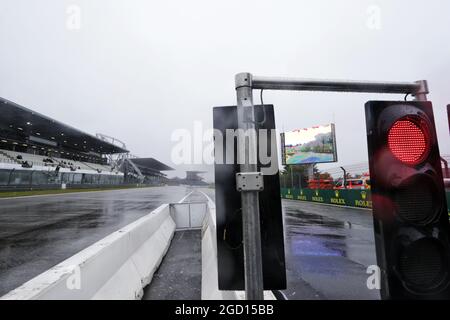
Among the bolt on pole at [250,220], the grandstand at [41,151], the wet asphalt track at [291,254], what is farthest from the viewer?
the grandstand at [41,151]

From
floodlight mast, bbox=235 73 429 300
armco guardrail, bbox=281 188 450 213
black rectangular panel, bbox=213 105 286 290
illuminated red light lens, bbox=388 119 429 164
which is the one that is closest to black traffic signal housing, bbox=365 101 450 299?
illuminated red light lens, bbox=388 119 429 164

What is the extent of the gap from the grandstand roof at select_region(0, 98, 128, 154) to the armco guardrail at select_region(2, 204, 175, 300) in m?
34.5

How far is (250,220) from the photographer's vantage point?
1.08 meters

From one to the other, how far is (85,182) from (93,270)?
43.6m

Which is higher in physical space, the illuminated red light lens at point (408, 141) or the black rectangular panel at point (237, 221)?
the illuminated red light lens at point (408, 141)

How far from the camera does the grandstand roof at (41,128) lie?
3062 cm

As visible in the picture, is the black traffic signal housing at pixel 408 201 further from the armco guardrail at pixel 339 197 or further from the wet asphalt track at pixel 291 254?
the armco guardrail at pixel 339 197

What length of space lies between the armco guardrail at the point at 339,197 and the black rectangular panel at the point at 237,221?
1281 centimetres

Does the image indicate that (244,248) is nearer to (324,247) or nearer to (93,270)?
(93,270)

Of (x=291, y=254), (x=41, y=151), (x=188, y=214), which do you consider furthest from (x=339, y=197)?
(x=41, y=151)

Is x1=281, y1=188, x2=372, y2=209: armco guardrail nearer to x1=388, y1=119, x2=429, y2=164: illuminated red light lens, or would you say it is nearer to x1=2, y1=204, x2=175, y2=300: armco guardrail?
x1=2, y1=204, x2=175, y2=300: armco guardrail

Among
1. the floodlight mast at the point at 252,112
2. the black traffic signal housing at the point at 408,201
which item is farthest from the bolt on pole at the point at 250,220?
the black traffic signal housing at the point at 408,201
